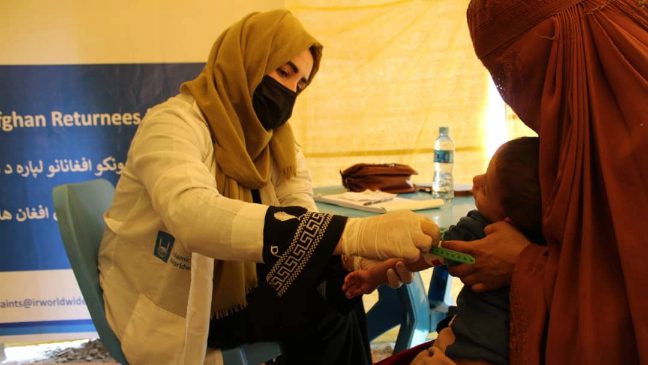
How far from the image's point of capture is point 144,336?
113 centimetres

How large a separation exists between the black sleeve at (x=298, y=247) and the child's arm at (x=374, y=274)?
0.75 feet

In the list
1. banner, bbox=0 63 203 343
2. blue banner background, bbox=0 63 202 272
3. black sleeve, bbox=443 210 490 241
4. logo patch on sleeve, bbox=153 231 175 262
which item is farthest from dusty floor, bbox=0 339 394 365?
black sleeve, bbox=443 210 490 241

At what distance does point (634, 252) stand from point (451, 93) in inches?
75.8

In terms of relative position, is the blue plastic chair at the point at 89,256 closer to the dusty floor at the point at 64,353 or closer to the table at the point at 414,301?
the table at the point at 414,301

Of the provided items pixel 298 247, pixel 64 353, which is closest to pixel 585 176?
pixel 298 247

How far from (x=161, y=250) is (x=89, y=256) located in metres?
0.17

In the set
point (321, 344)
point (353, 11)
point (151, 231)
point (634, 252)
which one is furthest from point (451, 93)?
point (634, 252)

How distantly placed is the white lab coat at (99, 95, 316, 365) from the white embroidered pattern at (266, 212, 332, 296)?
130 mm

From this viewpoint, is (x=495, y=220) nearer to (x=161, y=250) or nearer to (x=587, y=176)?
(x=587, y=176)

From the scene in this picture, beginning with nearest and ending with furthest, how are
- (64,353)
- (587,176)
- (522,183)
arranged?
(587,176), (522,183), (64,353)

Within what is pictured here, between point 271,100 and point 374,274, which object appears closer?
point 374,274

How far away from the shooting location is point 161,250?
3.79 ft

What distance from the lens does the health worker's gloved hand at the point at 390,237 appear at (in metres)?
0.83

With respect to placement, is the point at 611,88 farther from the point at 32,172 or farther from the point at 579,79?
the point at 32,172
